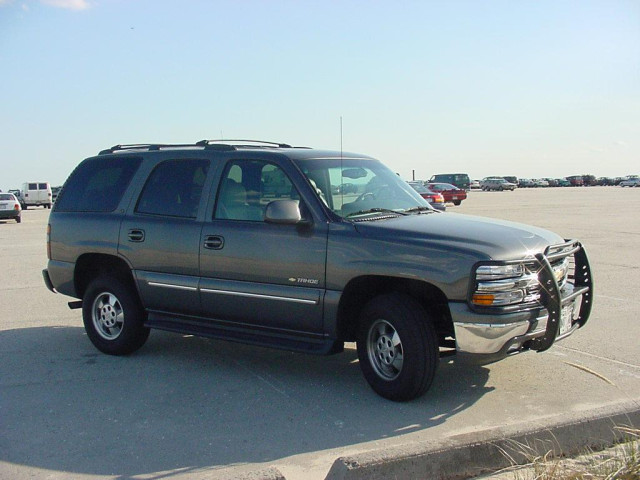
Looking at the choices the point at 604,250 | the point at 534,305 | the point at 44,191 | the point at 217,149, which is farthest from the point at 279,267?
the point at 44,191

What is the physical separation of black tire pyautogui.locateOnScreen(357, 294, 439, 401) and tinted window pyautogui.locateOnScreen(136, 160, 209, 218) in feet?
6.52

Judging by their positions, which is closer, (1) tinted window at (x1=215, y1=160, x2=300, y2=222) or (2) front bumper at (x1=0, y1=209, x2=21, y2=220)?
(1) tinted window at (x1=215, y1=160, x2=300, y2=222)

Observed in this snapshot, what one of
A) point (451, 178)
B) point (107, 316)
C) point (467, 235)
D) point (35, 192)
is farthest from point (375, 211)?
point (451, 178)

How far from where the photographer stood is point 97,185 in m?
7.57

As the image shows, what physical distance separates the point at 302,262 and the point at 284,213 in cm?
41

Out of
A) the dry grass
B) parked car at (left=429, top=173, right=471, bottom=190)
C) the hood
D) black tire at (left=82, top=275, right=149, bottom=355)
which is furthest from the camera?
parked car at (left=429, top=173, right=471, bottom=190)

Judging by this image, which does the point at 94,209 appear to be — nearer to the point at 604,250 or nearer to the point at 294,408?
the point at 294,408

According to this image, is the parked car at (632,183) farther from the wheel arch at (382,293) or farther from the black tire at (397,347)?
the black tire at (397,347)

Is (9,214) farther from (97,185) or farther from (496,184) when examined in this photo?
(496,184)

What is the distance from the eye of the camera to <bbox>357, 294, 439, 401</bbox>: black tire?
5430mm

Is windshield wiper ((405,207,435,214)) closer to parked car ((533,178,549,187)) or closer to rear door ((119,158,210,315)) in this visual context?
rear door ((119,158,210,315))

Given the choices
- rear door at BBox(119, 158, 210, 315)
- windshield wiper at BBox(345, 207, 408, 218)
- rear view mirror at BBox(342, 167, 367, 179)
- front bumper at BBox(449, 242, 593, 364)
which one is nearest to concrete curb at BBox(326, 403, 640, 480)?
front bumper at BBox(449, 242, 593, 364)

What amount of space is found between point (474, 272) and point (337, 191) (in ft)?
5.03

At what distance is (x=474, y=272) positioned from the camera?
5.22 metres
